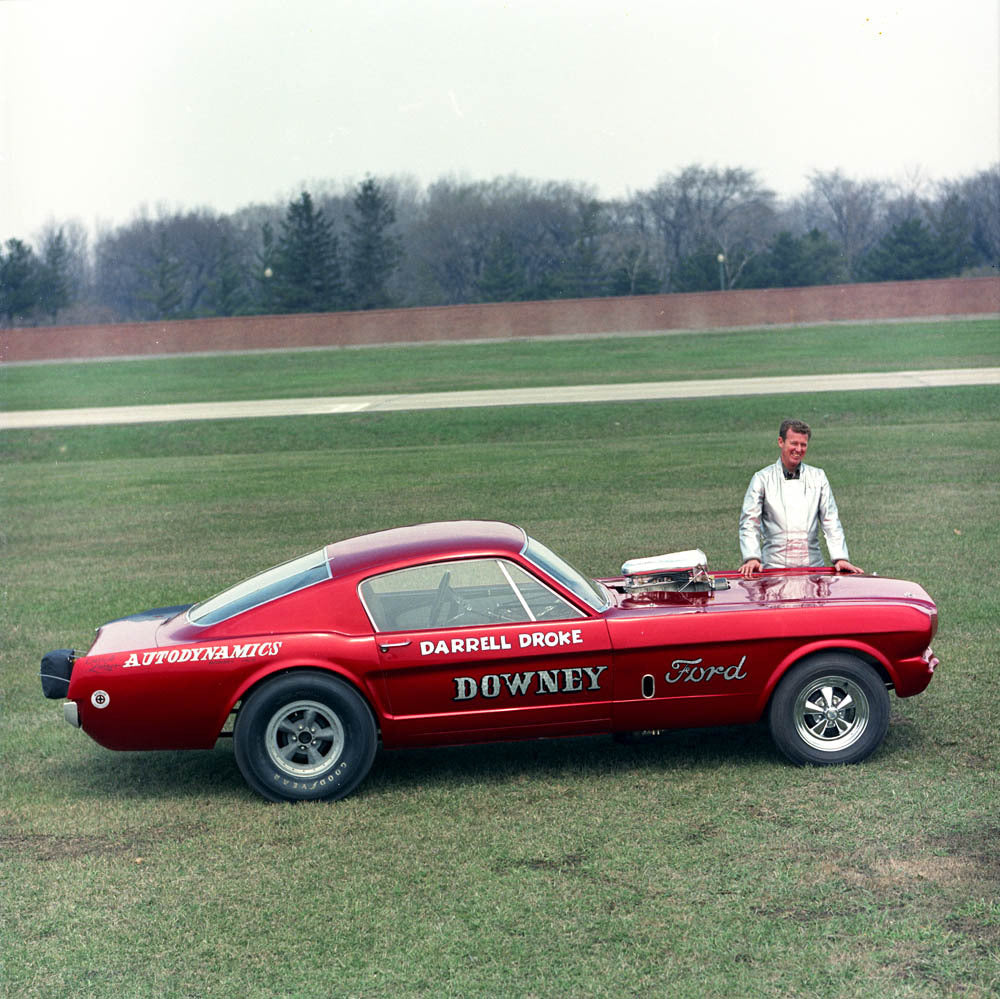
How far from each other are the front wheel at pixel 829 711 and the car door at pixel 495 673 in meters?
0.89

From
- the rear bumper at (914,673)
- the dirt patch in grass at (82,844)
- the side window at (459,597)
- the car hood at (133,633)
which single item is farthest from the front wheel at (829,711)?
the car hood at (133,633)

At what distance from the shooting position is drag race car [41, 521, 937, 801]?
20.7 feet

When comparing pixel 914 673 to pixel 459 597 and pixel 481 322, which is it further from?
pixel 481 322

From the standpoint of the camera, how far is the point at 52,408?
37.6 metres

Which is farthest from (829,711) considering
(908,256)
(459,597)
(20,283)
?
(20,283)

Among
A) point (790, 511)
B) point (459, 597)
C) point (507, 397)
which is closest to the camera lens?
point (459, 597)

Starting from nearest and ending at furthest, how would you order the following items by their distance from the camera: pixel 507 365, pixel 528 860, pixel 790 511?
pixel 528 860, pixel 790 511, pixel 507 365

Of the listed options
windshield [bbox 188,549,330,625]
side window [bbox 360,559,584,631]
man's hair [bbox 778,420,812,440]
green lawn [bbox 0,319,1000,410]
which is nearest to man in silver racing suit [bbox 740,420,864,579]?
man's hair [bbox 778,420,812,440]

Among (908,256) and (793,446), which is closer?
(793,446)

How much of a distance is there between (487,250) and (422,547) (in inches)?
3048

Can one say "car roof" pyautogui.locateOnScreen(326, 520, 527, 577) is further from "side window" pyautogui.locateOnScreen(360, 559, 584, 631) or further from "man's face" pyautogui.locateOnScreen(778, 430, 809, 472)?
"man's face" pyautogui.locateOnScreen(778, 430, 809, 472)

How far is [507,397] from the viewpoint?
3359cm

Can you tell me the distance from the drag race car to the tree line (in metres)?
64.3

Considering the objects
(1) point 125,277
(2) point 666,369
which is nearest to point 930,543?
(2) point 666,369
